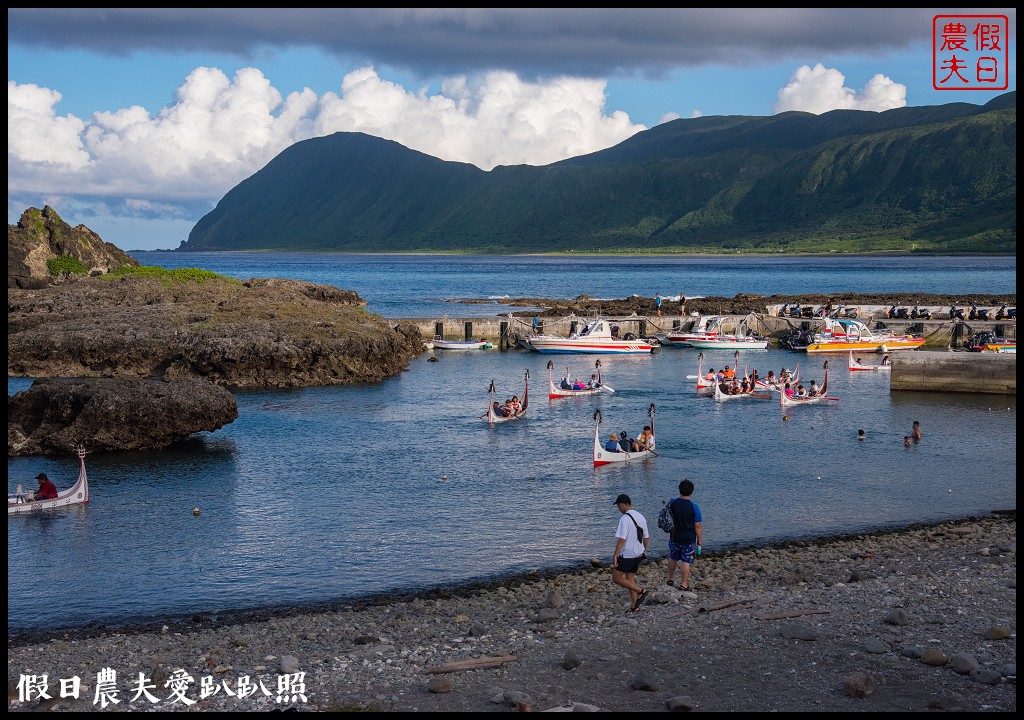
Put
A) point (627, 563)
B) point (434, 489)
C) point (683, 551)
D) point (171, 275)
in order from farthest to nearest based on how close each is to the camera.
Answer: point (171, 275) → point (434, 489) → point (683, 551) → point (627, 563)

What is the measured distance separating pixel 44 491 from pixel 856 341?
5825 cm

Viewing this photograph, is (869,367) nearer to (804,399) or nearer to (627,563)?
(804,399)

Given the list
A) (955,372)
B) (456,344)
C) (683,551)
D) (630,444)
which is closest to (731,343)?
(456,344)

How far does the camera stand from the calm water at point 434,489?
71.8 feet

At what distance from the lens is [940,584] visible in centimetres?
1892

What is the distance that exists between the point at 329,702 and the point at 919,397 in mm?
43081

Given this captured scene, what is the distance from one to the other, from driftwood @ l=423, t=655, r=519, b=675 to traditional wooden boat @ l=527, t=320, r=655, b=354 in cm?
5527

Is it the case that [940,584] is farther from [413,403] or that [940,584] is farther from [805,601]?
[413,403]

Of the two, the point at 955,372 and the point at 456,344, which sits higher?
the point at 456,344

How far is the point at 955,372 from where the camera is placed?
1965 inches

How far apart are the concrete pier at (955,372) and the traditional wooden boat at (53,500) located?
40772 mm

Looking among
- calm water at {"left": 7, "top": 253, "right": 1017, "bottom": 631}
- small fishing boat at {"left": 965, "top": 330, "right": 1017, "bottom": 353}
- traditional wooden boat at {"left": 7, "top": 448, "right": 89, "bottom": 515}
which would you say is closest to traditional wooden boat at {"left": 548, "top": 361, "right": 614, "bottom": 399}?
calm water at {"left": 7, "top": 253, "right": 1017, "bottom": 631}

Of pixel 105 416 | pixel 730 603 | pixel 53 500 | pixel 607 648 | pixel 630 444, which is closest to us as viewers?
pixel 607 648

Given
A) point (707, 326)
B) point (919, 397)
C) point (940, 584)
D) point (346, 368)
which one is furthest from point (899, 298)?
point (940, 584)
